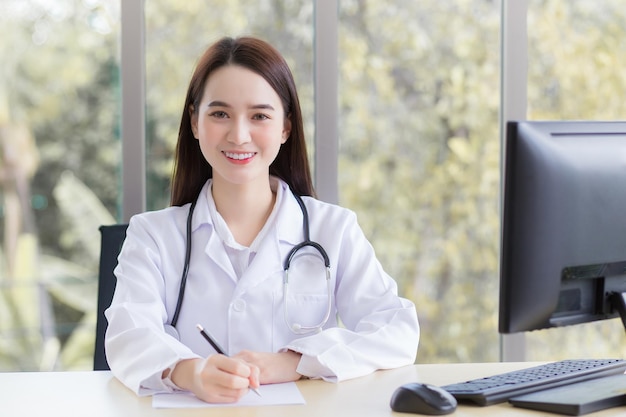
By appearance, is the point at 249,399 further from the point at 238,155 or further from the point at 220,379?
the point at 238,155

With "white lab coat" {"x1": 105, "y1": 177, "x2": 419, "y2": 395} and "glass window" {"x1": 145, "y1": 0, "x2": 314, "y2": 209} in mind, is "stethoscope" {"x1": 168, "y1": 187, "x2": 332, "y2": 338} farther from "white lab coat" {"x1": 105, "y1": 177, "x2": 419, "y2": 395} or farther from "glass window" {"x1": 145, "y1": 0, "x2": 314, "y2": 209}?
"glass window" {"x1": 145, "y1": 0, "x2": 314, "y2": 209}

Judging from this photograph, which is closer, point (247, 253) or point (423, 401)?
point (423, 401)

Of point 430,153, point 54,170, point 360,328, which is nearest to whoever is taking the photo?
point 360,328

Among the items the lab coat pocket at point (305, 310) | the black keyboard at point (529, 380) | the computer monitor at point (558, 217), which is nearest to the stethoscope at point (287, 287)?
the lab coat pocket at point (305, 310)

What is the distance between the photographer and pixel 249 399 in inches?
57.6

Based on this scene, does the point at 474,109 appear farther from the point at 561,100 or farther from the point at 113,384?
the point at 113,384

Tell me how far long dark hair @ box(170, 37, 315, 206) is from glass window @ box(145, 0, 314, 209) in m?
0.40

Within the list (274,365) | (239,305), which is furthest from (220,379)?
(239,305)

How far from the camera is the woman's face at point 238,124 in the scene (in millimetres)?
1928

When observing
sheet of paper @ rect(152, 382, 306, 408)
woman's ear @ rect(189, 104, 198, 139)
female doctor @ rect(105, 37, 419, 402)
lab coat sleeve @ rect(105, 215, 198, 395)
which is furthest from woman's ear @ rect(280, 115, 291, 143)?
sheet of paper @ rect(152, 382, 306, 408)

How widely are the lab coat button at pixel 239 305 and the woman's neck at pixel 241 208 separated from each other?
0.18 metres

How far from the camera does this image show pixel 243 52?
6.59 ft

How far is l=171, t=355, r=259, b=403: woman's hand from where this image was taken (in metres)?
1.42

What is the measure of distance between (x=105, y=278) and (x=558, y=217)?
1294mm
